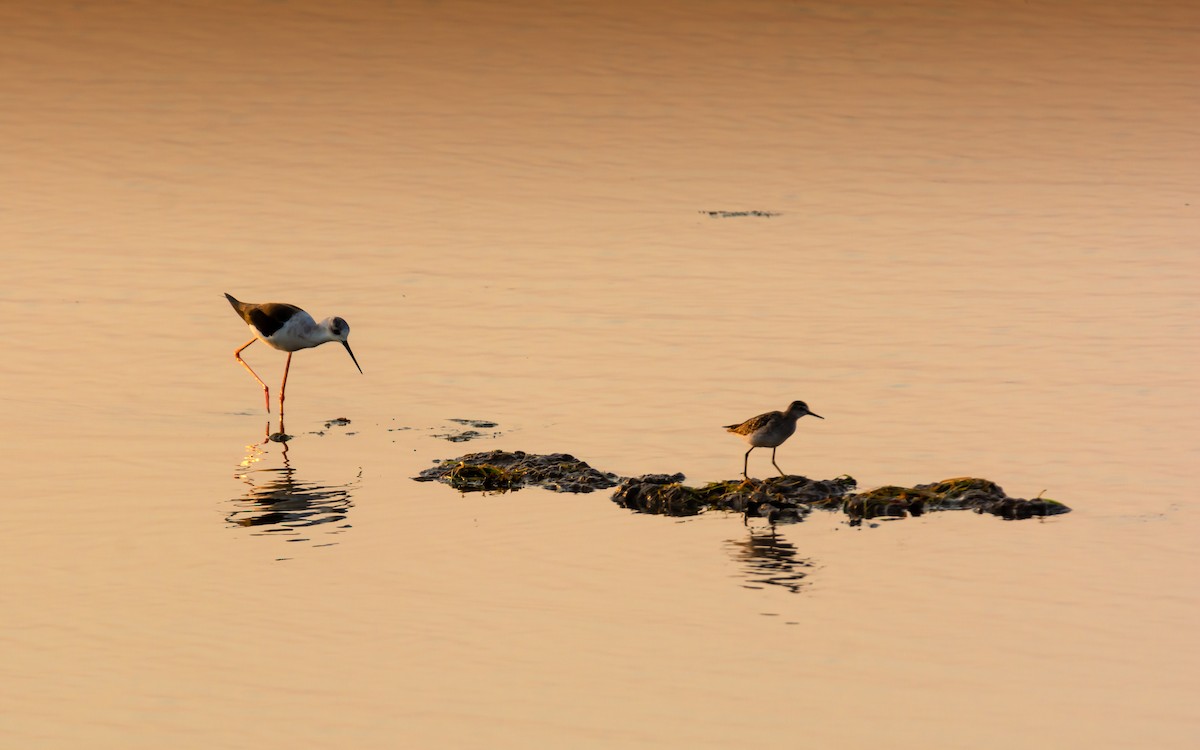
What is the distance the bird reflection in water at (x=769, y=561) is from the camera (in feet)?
45.9

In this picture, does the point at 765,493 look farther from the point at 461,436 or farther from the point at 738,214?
the point at 738,214

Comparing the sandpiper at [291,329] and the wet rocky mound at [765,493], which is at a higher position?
the sandpiper at [291,329]

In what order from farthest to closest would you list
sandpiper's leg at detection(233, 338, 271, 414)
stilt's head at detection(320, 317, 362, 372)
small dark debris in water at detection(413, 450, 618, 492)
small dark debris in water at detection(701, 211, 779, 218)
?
1. small dark debris in water at detection(701, 211, 779, 218)
2. stilt's head at detection(320, 317, 362, 372)
3. sandpiper's leg at detection(233, 338, 271, 414)
4. small dark debris in water at detection(413, 450, 618, 492)

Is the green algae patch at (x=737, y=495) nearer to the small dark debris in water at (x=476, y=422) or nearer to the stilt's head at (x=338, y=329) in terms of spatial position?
the small dark debris in water at (x=476, y=422)

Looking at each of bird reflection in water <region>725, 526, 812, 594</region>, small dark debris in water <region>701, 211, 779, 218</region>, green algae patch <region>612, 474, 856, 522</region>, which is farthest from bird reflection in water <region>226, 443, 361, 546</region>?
small dark debris in water <region>701, 211, 779, 218</region>

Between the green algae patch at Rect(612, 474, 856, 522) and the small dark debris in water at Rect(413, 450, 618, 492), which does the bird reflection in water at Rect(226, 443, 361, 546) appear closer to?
the small dark debris in water at Rect(413, 450, 618, 492)

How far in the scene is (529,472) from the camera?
55.0 feet

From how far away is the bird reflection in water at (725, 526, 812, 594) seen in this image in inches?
551

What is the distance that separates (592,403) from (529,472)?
307 centimetres

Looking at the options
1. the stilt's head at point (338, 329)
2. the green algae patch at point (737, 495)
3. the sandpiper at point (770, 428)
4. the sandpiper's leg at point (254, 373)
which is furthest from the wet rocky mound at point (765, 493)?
the stilt's head at point (338, 329)

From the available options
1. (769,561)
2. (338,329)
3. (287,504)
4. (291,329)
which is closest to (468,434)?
(287,504)

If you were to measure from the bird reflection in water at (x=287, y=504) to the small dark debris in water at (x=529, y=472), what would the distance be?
2.52 ft

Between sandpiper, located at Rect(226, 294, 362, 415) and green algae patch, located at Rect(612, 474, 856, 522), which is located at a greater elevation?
sandpiper, located at Rect(226, 294, 362, 415)

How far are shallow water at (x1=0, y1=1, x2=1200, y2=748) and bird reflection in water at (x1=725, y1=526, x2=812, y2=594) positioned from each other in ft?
0.16
